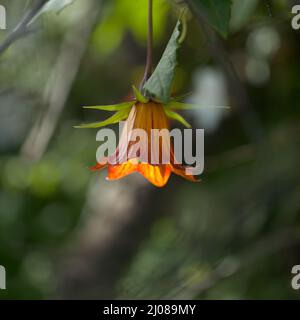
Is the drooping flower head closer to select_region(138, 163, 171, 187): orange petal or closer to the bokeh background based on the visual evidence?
select_region(138, 163, 171, 187): orange petal

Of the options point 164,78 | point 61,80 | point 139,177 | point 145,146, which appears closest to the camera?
point 164,78

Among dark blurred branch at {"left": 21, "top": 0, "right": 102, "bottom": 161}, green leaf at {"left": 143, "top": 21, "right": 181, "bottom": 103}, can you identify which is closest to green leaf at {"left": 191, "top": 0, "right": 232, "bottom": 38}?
green leaf at {"left": 143, "top": 21, "right": 181, "bottom": 103}

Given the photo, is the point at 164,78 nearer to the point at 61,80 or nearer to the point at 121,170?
the point at 121,170

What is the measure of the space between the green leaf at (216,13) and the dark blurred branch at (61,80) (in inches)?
30.4

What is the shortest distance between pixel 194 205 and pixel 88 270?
0.33 metres

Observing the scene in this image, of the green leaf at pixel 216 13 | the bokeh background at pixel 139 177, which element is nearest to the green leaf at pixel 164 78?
the green leaf at pixel 216 13

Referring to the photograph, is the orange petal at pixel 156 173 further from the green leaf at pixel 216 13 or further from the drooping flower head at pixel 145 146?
the green leaf at pixel 216 13

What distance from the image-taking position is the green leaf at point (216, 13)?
2.51 ft

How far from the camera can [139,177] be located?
192cm

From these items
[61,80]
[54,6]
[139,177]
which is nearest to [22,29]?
[54,6]

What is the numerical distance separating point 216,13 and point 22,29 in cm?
26

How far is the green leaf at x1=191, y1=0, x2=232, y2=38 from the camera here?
77 centimetres

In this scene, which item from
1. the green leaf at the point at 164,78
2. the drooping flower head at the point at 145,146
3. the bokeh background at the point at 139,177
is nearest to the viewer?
the green leaf at the point at 164,78

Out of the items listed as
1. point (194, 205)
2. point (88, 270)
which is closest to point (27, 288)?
point (88, 270)
